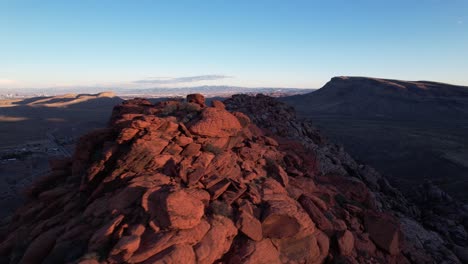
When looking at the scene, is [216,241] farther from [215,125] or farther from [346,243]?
[215,125]

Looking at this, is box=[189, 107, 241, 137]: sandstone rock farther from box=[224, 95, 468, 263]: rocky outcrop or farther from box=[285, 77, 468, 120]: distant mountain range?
box=[285, 77, 468, 120]: distant mountain range

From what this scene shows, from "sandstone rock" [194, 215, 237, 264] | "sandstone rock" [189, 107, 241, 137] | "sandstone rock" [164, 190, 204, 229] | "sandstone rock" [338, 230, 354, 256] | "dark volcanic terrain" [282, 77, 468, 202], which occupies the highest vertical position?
"sandstone rock" [189, 107, 241, 137]

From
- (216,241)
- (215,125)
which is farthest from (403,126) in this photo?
(216,241)

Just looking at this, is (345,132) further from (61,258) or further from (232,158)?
(61,258)

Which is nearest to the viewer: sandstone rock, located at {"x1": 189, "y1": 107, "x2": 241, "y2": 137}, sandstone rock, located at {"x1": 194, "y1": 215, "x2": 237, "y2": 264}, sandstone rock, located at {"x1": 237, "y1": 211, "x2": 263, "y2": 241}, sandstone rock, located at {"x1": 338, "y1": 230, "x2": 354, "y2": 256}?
sandstone rock, located at {"x1": 194, "y1": 215, "x2": 237, "y2": 264}

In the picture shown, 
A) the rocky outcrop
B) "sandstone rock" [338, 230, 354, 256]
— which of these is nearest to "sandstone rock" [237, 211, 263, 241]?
the rocky outcrop

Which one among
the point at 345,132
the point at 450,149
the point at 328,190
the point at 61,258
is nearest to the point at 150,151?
the point at 61,258
